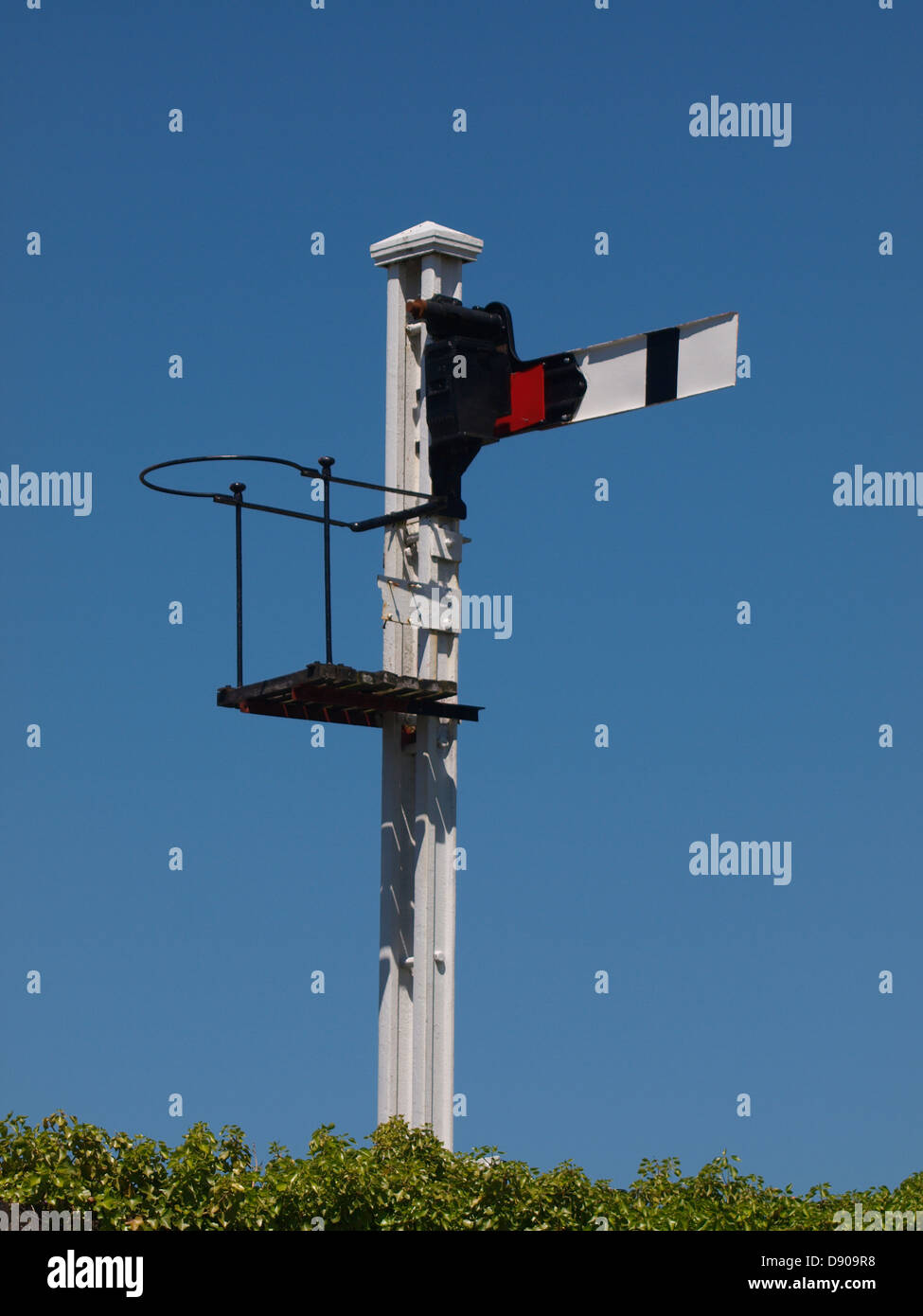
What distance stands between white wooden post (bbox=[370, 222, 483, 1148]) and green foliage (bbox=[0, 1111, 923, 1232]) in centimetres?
142

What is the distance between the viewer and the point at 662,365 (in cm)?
1923

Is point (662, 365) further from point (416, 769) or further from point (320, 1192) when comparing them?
point (320, 1192)

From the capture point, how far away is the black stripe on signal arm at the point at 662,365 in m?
19.1

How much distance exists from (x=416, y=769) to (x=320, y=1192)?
4.27 meters

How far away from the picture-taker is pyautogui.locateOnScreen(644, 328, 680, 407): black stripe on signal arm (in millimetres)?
19141

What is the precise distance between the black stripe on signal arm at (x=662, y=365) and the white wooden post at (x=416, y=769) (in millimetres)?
2085

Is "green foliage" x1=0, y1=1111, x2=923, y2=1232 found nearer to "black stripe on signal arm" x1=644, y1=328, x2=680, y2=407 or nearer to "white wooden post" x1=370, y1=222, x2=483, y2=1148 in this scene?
"white wooden post" x1=370, y1=222, x2=483, y2=1148

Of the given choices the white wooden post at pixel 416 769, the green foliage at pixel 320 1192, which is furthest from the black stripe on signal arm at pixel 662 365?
the green foliage at pixel 320 1192

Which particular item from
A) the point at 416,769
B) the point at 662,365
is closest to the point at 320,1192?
the point at 416,769

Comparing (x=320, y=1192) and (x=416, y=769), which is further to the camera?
(x=416, y=769)

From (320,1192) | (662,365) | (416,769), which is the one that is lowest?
(320,1192)
